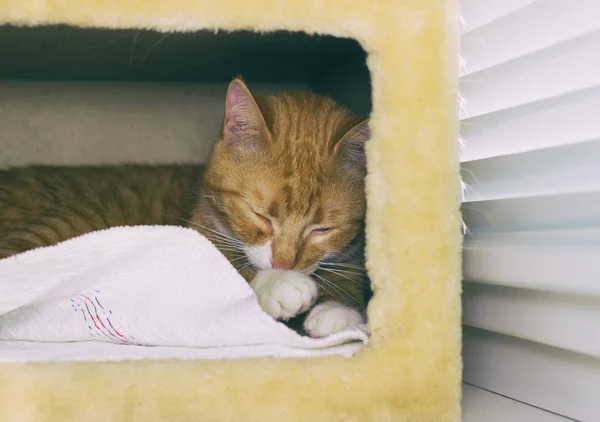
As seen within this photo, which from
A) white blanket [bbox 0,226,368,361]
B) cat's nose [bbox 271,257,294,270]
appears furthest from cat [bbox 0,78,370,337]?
white blanket [bbox 0,226,368,361]

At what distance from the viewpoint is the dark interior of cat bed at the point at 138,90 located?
1.77 meters

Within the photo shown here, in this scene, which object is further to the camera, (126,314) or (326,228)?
(326,228)

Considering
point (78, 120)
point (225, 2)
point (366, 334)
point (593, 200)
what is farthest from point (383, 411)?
point (78, 120)

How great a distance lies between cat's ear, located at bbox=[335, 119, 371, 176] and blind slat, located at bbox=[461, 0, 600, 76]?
0.26 m

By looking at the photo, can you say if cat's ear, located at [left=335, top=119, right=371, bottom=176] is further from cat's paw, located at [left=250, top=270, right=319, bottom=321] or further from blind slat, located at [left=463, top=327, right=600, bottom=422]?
blind slat, located at [left=463, top=327, right=600, bottom=422]

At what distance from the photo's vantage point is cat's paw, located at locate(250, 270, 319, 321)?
3.81 feet

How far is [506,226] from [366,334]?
15.0 inches

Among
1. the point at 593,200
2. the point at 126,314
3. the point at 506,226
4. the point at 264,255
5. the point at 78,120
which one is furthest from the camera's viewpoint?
the point at 78,120

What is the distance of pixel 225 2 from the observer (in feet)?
3.13

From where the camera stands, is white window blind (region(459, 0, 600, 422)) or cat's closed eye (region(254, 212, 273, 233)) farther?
cat's closed eye (region(254, 212, 273, 233))

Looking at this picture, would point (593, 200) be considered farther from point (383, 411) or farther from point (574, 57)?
point (383, 411)

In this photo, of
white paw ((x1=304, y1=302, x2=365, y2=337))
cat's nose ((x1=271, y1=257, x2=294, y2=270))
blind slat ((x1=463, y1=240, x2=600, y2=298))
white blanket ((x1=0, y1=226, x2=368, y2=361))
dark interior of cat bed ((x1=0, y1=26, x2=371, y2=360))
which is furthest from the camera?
dark interior of cat bed ((x1=0, y1=26, x2=371, y2=360))

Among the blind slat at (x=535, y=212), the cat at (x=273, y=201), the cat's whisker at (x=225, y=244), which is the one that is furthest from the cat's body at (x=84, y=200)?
the blind slat at (x=535, y=212)

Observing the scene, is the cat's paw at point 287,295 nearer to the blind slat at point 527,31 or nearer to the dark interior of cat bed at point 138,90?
the blind slat at point 527,31
